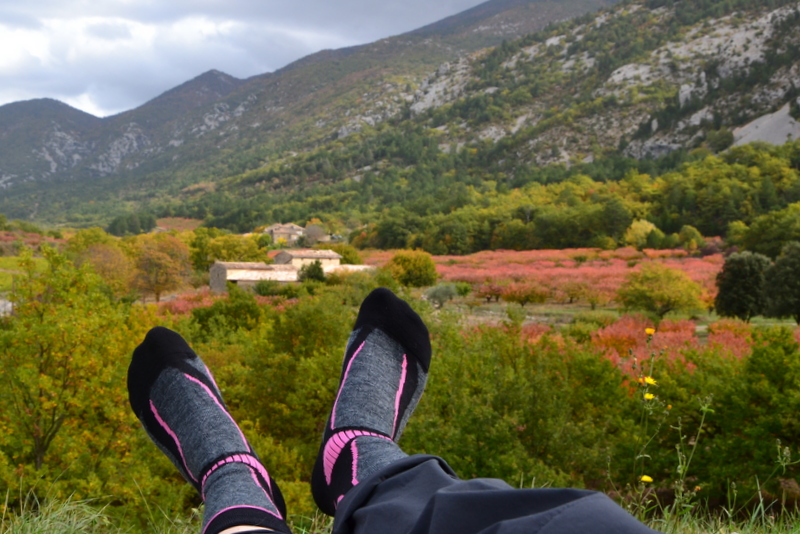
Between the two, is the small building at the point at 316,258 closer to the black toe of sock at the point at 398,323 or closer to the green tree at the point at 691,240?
the green tree at the point at 691,240

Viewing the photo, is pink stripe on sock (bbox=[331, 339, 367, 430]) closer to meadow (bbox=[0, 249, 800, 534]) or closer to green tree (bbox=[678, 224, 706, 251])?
meadow (bbox=[0, 249, 800, 534])

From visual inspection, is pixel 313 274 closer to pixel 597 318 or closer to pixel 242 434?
pixel 597 318

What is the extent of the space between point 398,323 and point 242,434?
74 cm

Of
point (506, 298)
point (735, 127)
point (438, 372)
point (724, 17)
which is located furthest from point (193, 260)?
point (724, 17)

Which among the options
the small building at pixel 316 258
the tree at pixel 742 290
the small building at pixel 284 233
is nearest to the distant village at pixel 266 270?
the small building at pixel 316 258

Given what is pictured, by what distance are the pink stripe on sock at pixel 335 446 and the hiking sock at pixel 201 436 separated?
15 cm

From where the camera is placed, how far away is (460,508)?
749 millimetres

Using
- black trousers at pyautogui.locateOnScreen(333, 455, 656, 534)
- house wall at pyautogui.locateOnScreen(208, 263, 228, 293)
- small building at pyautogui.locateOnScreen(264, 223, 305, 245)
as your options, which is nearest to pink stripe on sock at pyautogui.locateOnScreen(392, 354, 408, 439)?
black trousers at pyautogui.locateOnScreen(333, 455, 656, 534)

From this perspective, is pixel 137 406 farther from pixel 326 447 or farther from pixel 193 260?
pixel 193 260

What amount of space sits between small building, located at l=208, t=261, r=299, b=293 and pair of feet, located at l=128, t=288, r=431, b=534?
986 inches

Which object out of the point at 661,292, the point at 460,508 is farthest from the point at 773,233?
the point at 460,508

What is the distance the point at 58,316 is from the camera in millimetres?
4359

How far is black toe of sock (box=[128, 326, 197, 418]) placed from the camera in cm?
209

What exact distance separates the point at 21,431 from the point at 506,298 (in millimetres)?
17179
